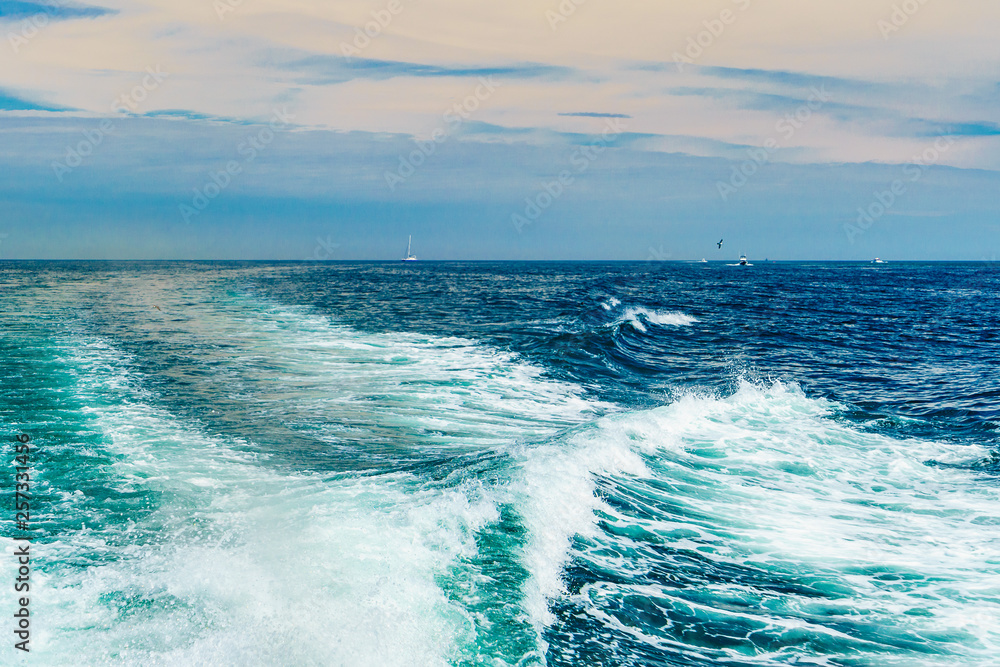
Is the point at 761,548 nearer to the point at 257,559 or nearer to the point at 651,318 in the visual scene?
the point at 257,559

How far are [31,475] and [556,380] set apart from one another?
11203 mm

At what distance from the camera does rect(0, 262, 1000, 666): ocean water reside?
18.3ft

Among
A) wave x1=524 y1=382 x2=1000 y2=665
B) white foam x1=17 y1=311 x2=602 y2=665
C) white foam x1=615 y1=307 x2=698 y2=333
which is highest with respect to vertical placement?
white foam x1=615 y1=307 x2=698 y2=333

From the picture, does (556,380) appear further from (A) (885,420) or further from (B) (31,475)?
(B) (31,475)

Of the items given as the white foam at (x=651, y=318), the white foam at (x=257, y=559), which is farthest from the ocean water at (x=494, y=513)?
the white foam at (x=651, y=318)

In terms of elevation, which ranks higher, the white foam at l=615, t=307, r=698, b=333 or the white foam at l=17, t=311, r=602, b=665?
the white foam at l=615, t=307, r=698, b=333

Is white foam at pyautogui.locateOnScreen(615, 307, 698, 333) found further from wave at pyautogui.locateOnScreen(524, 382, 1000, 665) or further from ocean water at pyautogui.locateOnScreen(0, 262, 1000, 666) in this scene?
wave at pyautogui.locateOnScreen(524, 382, 1000, 665)

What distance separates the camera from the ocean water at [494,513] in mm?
5590

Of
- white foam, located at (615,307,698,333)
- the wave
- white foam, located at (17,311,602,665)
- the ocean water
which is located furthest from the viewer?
white foam, located at (615,307,698,333)

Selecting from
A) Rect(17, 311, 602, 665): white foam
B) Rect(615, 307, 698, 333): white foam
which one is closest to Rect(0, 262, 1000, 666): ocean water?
Rect(17, 311, 602, 665): white foam

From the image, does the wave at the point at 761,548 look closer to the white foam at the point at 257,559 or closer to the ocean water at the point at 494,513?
the ocean water at the point at 494,513

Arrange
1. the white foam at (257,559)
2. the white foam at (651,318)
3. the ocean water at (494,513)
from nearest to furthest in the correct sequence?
the white foam at (257,559) < the ocean water at (494,513) < the white foam at (651,318)

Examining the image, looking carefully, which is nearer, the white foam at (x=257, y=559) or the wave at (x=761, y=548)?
the white foam at (x=257, y=559)

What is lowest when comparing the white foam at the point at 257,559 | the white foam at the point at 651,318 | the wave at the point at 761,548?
the white foam at the point at 257,559
